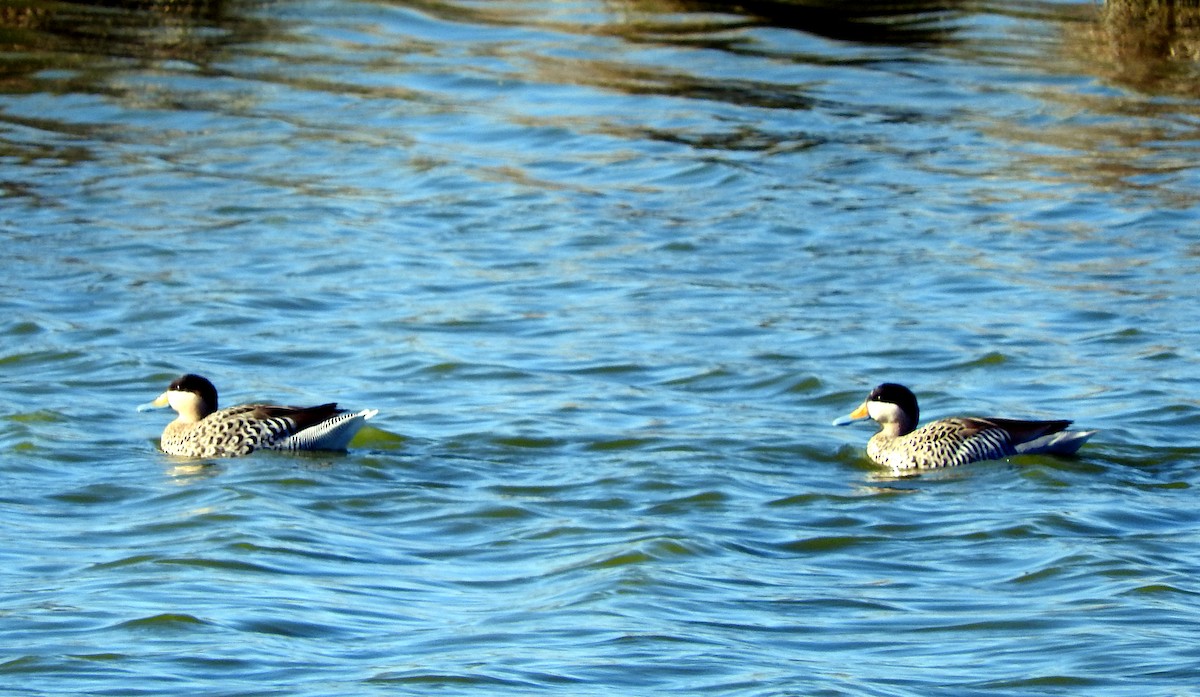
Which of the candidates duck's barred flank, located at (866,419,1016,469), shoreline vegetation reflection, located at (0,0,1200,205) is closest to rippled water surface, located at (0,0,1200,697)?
shoreline vegetation reflection, located at (0,0,1200,205)

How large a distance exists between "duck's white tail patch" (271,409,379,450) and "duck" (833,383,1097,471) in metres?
2.76

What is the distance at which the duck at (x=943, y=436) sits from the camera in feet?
39.8

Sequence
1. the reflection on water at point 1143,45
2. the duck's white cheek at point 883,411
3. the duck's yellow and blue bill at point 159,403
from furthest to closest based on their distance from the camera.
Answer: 1. the reflection on water at point 1143,45
2. the duck's yellow and blue bill at point 159,403
3. the duck's white cheek at point 883,411

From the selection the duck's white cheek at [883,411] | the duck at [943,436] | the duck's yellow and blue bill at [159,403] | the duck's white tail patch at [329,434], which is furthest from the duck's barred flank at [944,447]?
the duck's yellow and blue bill at [159,403]

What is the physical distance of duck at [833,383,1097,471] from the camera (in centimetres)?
1214

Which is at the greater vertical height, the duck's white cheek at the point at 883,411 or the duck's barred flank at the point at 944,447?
the duck's white cheek at the point at 883,411

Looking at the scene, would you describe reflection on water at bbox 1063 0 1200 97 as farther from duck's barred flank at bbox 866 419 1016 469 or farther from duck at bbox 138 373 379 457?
Result: duck at bbox 138 373 379 457

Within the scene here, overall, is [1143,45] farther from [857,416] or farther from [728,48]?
[857,416]

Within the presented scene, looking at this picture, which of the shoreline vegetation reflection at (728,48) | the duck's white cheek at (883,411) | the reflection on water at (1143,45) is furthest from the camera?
the reflection on water at (1143,45)

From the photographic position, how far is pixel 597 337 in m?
15.6

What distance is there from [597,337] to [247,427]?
3616 millimetres

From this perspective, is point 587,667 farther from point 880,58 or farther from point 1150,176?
point 880,58

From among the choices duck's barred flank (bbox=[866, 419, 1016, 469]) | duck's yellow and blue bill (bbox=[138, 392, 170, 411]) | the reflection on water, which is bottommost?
duck's barred flank (bbox=[866, 419, 1016, 469])

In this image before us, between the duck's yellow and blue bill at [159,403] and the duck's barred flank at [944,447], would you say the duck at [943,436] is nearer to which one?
the duck's barred flank at [944,447]
